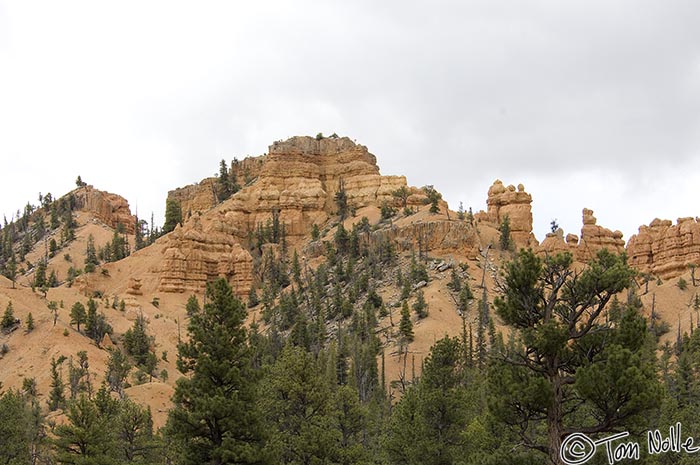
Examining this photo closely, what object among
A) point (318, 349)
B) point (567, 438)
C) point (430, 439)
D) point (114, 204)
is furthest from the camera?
point (114, 204)

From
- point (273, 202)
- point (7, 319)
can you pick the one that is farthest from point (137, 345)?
point (273, 202)

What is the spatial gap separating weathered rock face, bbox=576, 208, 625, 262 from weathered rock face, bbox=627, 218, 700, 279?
10.3ft

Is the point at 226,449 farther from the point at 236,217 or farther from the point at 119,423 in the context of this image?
the point at 236,217

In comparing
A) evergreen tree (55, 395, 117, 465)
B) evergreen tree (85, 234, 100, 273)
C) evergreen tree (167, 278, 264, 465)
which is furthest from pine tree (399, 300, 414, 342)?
evergreen tree (167, 278, 264, 465)

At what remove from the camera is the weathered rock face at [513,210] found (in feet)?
367

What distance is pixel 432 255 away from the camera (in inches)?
4048

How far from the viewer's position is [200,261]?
111500mm

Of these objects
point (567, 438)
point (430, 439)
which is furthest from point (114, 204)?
point (567, 438)

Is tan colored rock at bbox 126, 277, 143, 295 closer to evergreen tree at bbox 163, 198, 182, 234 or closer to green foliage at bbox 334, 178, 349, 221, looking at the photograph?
evergreen tree at bbox 163, 198, 182, 234

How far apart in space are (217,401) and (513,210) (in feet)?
296

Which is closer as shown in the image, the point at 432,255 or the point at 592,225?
the point at 432,255

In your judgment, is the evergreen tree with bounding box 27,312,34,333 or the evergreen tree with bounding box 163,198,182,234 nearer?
the evergreen tree with bounding box 27,312,34,333

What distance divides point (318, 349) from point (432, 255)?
26551mm

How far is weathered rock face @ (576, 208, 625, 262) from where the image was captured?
114m
